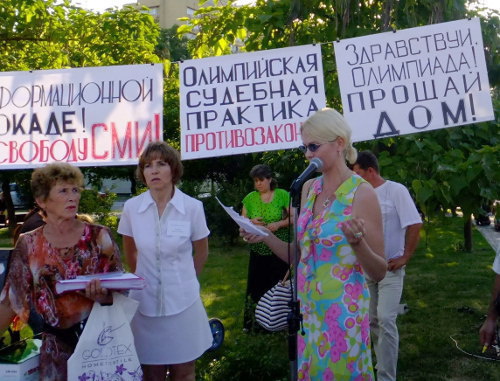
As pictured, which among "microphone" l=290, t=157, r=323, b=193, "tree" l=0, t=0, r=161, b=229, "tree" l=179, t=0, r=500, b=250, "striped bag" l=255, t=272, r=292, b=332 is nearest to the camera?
"microphone" l=290, t=157, r=323, b=193

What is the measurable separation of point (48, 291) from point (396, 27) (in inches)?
187

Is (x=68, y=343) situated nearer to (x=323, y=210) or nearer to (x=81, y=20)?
(x=323, y=210)

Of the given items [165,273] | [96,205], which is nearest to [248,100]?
[165,273]

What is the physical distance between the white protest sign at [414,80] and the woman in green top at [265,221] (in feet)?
6.56

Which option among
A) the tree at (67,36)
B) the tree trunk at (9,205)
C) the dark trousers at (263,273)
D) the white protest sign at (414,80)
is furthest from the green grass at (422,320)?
the tree trunk at (9,205)

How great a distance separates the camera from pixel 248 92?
14.9 ft

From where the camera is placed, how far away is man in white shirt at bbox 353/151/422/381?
4402 mm

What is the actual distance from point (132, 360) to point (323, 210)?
3.66ft

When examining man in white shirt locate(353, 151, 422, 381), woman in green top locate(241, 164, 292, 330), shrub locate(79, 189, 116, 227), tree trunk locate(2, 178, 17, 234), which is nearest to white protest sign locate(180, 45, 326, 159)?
man in white shirt locate(353, 151, 422, 381)

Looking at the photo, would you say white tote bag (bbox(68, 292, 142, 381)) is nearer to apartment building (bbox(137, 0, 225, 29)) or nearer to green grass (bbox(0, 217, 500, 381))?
green grass (bbox(0, 217, 500, 381))

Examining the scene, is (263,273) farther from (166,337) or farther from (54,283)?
(54,283)

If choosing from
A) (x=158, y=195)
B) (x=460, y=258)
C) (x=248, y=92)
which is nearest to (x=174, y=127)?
(x=460, y=258)

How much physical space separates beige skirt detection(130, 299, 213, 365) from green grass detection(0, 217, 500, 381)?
1.25m

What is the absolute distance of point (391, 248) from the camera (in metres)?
4.63
